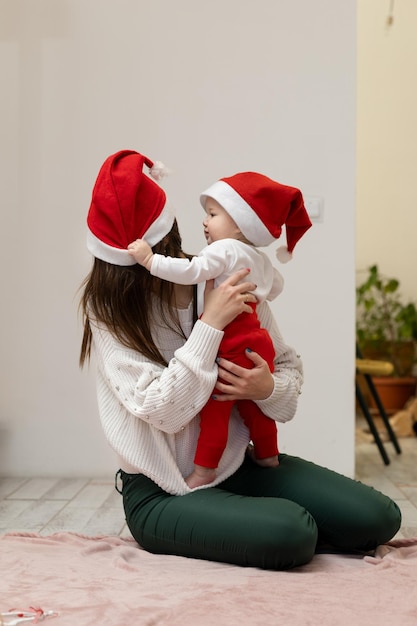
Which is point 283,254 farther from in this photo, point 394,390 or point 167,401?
point 394,390

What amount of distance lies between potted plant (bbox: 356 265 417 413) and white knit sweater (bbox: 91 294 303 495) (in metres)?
2.60

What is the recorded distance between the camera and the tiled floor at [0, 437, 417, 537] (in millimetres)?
2193

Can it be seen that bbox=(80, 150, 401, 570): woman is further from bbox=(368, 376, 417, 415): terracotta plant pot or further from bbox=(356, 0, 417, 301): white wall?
bbox=(356, 0, 417, 301): white wall

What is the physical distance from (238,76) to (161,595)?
2021mm

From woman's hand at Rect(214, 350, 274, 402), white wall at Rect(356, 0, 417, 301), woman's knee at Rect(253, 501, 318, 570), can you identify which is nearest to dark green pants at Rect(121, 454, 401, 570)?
woman's knee at Rect(253, 501, 318, 570)

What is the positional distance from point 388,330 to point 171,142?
2.24m

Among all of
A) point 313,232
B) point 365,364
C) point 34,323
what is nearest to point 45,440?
point 34,323

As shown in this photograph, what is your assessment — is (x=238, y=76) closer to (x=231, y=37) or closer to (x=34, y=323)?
(x=231, y=37)

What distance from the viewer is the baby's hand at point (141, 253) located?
65.1 inches

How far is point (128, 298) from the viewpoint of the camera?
5.74ft

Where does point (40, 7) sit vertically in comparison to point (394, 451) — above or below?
above

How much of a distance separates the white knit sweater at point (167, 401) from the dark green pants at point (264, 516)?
0.07 meters

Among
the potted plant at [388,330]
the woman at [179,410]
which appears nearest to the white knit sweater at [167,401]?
the woman at [179,410]

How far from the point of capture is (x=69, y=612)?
134cm
